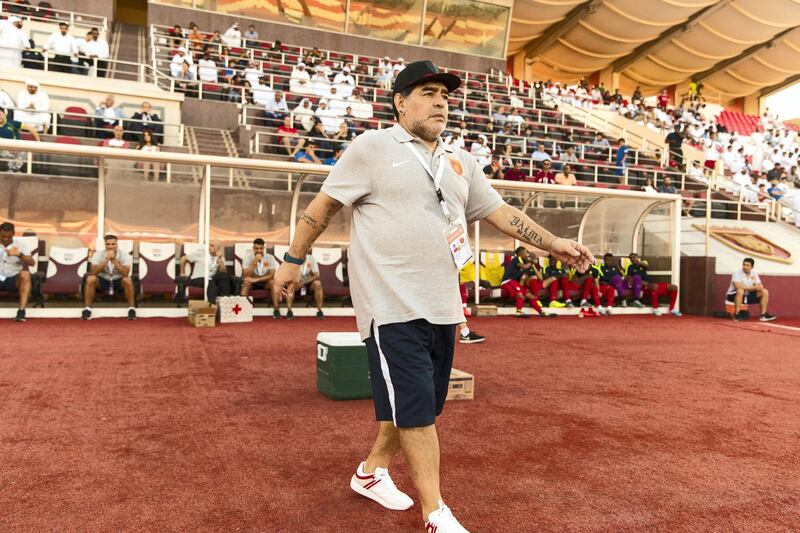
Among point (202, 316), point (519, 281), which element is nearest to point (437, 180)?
point (202, 316)

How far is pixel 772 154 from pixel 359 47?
19.9 metres

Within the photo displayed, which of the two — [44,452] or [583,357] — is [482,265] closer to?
[583,357]

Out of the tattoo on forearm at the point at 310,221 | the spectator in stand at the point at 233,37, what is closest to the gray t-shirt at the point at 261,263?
the tattoo on forearm at the point at 310,221

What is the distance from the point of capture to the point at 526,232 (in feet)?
9.63

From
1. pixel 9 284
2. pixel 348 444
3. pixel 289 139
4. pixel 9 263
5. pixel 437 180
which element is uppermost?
pixel 289 139

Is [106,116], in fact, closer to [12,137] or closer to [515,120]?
[12,137]

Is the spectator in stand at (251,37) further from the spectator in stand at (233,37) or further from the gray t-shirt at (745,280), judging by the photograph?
the gray t-shirt at (745,280)

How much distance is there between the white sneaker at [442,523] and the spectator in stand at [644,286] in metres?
12.4

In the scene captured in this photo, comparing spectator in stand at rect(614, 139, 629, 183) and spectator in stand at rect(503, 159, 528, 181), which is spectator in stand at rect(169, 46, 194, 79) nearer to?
spectator in stand at rect(503, 159, 528, 181)

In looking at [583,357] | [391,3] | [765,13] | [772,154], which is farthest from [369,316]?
[765,13]

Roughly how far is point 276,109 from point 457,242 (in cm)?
1510

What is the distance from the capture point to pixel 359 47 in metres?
26.4

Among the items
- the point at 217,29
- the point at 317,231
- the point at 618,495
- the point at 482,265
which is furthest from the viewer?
the point at 217,29

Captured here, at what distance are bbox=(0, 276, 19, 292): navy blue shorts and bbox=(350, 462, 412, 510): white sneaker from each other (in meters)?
8.78
